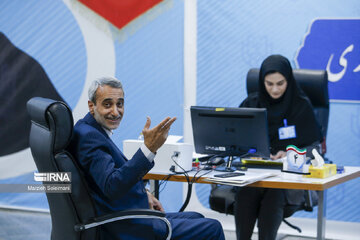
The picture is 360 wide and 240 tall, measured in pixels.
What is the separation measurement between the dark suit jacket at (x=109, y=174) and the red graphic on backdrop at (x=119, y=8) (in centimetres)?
246

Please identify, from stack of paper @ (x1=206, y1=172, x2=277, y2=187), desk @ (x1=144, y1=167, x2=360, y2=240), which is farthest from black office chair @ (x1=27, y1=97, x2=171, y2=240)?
desk @ (x1=144, y1=167, x2=360, y2=240)

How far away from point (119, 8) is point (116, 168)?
2778 millimetres

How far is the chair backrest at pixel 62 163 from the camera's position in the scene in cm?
213

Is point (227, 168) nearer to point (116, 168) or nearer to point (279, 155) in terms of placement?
point (279, 155)

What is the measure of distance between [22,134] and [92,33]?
1227mm

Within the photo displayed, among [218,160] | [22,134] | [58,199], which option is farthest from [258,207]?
[22,134]

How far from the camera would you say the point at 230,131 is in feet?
9.62

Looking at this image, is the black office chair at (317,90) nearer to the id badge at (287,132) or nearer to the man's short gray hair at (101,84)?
the id badge at (287,132)

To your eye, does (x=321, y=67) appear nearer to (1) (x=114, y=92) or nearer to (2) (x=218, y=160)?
(2) (x=218, y=160)

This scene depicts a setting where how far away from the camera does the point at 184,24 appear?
14.7 feet

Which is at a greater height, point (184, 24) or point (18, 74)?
point (184, 24)

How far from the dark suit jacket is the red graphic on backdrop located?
8.07 ft

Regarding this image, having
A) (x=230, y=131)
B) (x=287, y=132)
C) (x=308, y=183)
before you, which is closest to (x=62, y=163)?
(x=230, y=131)

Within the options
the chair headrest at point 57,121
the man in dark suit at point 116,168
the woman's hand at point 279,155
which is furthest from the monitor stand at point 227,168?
the chair headrest at point 57,121
